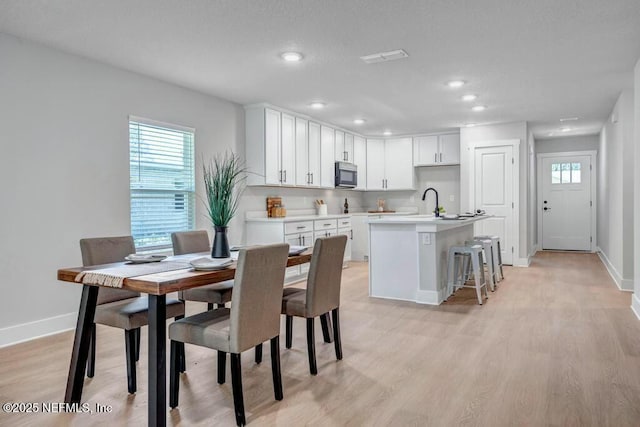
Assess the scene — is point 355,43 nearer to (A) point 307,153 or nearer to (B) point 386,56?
(B) point 386,56

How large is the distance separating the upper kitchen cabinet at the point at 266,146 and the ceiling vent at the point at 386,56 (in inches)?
78.2

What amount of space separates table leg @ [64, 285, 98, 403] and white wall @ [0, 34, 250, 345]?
1.48 meters

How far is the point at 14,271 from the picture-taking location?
338 centimetres

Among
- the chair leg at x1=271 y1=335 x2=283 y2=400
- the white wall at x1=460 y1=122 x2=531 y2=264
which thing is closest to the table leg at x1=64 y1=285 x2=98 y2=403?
the chair leg at x1=271 y1=335 x2=283 y2=400

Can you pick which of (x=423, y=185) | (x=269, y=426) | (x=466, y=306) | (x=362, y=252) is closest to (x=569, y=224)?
(x=423, y=185)

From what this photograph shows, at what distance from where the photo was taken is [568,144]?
8891 mm

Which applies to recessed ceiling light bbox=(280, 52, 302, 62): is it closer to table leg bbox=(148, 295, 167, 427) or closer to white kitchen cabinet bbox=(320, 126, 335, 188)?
table leg bbox=(148, 295, 167, 427)

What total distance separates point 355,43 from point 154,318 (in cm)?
261

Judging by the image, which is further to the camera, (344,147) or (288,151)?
(344,147)

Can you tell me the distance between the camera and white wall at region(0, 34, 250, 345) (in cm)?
336

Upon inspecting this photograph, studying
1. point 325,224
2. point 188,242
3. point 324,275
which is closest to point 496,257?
point 325,224

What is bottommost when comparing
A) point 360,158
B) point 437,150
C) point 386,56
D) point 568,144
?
point 360,158

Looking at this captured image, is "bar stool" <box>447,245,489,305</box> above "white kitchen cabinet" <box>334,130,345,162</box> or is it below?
below

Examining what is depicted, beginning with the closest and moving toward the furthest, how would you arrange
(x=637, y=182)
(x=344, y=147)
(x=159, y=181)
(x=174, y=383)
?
(x=174, y=383) < (x=637, y=182) < (x=159, y=181) < (x=344, y=147)
